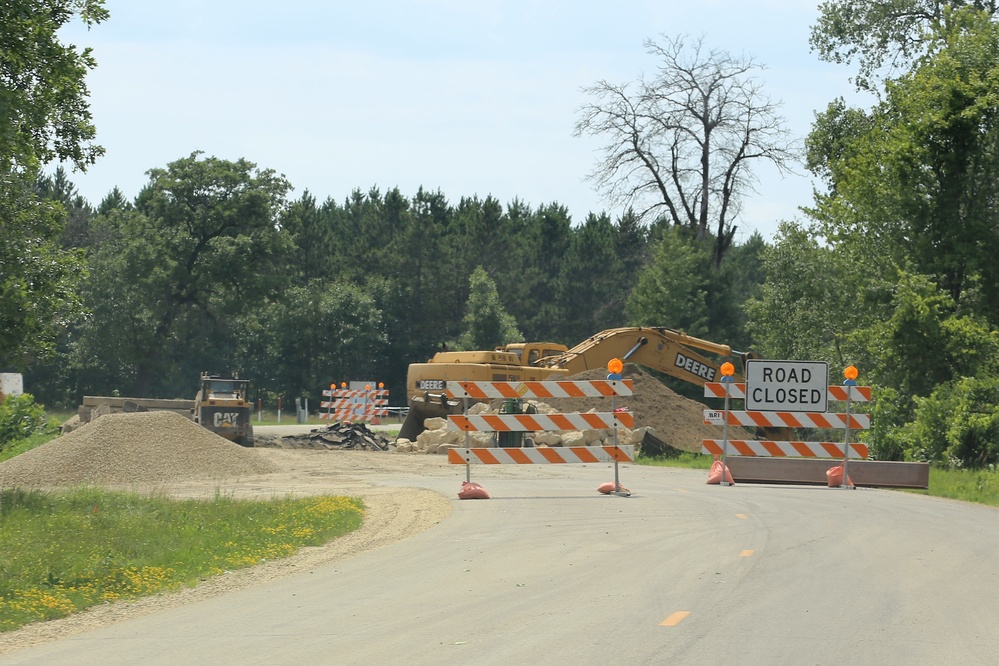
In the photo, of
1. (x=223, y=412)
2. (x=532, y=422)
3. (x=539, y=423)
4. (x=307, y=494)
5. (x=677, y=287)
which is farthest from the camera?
(x=677, y=287)

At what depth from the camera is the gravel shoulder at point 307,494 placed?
949cm

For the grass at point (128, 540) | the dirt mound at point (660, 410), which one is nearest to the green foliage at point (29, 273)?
the grass at point (128, 540)

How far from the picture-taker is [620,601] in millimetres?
9344

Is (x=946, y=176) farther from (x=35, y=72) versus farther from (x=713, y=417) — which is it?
(x=35, y=72)

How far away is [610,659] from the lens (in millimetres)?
7316

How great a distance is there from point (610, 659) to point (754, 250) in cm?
10187

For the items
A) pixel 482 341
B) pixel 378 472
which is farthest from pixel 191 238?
pixel 378 472

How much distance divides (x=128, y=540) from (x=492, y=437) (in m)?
18.4

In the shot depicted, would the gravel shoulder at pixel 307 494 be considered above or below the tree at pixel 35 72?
below

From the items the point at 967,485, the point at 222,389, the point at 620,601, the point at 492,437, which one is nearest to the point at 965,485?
the point at 967,485

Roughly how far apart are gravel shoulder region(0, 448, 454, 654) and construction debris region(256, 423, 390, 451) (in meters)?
1.88

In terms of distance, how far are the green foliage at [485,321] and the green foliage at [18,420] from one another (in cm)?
4335

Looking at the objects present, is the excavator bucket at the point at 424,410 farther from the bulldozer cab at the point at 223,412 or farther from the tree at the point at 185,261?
the tree at the point at 185,261

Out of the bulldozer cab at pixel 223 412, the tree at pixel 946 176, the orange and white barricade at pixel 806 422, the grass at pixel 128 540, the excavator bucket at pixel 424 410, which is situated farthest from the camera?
the excavator bucket at pixel 424 410
